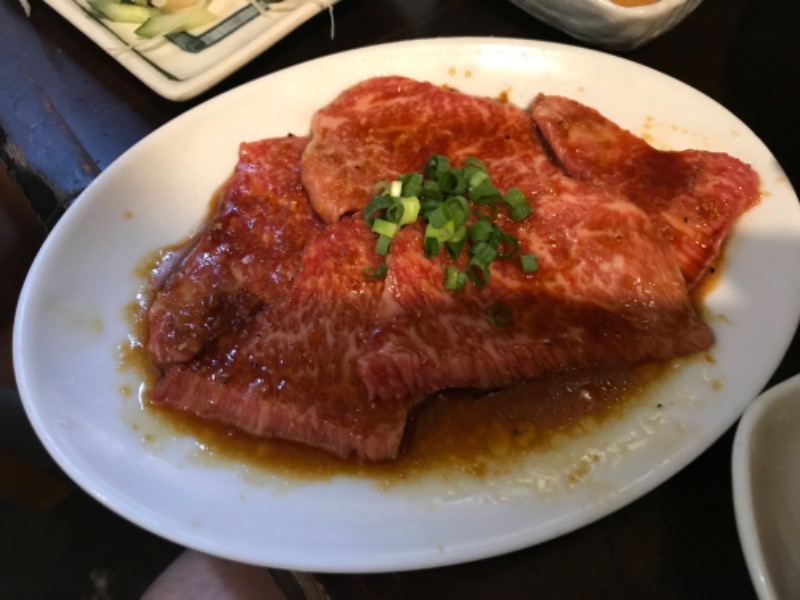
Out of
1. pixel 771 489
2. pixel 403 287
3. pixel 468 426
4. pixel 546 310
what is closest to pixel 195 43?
pixel 403 287

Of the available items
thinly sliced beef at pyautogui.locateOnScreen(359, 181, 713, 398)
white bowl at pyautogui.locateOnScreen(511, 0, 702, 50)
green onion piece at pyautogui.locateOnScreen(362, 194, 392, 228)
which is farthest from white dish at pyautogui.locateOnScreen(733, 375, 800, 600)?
white bowl at pyautogui.locateOnScreen(511, 0, 702, 50)

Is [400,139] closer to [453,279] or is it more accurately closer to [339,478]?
[453,279]

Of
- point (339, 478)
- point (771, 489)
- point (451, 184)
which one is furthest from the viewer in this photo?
point (451, 184)

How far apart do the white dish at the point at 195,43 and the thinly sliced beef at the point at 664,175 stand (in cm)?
148

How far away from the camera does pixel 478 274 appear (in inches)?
93.9

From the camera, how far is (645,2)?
124 inches

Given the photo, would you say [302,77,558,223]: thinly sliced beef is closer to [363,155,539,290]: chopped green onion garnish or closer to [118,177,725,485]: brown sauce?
[363,155,539,290]: chopped green onion garnish

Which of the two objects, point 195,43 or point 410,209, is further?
point 195,43

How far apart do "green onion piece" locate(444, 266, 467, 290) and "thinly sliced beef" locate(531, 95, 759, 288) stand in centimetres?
77

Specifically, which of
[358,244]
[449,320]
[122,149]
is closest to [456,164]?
[358,244]

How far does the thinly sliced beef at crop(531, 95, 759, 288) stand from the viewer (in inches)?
98.0

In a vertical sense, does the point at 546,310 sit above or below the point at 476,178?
below

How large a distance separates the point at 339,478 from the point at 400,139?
1.50m

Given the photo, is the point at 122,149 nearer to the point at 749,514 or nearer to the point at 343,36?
the point at 343,36
